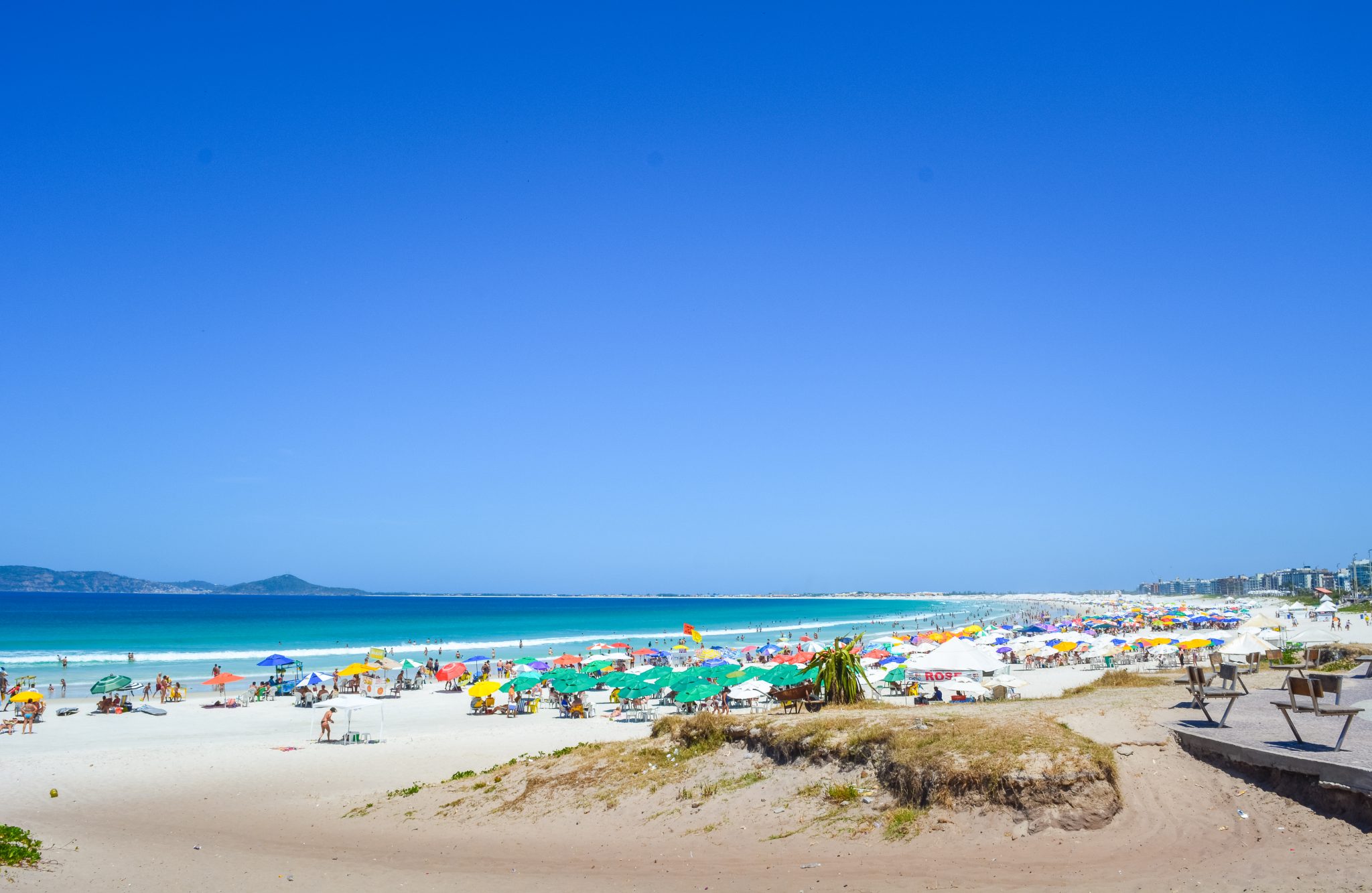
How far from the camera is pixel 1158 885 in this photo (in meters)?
7.30

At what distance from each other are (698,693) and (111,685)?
867 inches

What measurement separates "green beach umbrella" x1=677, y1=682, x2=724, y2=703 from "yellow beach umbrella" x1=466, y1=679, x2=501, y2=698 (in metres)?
7.63

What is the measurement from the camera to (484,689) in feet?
96.6

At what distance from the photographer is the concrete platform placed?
8117 mm

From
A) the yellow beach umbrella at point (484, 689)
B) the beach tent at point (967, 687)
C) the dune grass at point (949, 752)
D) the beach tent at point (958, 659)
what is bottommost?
the yellow beach umbrella at point (484, 689)

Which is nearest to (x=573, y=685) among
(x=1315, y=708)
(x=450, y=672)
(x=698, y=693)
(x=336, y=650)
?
(x=698, y=693)

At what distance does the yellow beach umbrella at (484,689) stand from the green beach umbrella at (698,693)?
763 centimetres

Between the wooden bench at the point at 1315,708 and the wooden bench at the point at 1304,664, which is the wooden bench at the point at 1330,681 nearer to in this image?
the wooden bench at the point at 1315,708

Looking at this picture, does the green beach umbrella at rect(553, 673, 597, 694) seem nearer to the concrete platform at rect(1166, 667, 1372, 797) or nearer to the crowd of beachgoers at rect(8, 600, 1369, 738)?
the crowd of beachgoers at rect(8, 600, 1369, 738)

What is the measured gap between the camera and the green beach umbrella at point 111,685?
30.8m

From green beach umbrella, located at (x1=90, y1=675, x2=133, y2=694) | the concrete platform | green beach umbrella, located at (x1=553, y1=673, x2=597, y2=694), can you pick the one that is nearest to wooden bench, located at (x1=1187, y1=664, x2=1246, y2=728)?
the concrete platform

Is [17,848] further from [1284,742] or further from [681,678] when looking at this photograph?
[681,678]

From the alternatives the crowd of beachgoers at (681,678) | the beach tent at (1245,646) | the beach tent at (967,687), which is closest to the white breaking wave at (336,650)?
the crowd of beachgoers at (681,678)

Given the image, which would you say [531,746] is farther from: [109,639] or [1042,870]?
[109,639]
